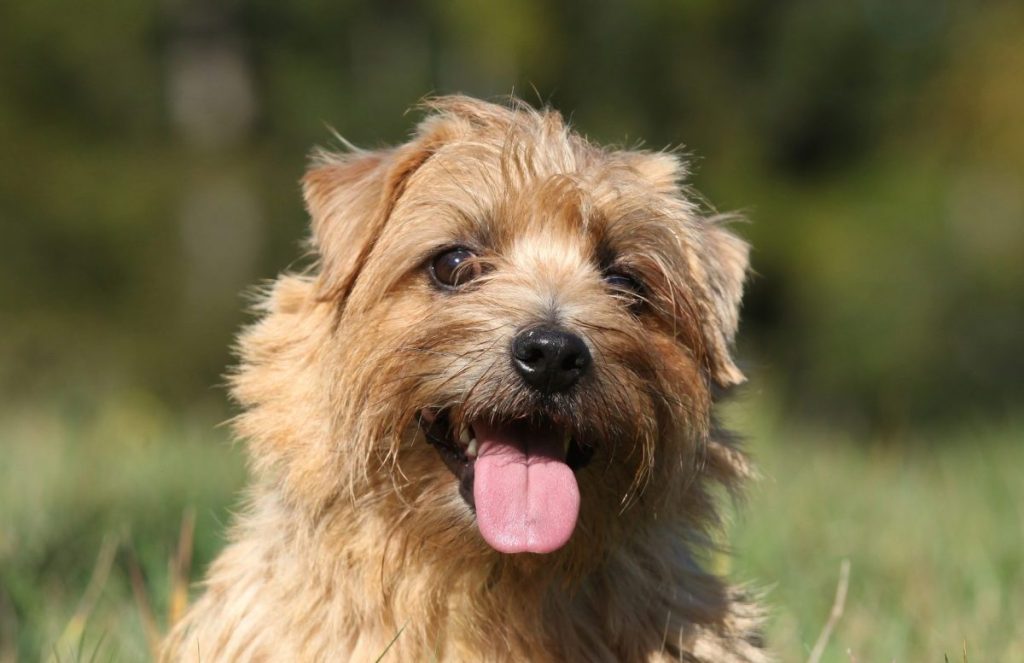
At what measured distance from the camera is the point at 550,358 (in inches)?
139

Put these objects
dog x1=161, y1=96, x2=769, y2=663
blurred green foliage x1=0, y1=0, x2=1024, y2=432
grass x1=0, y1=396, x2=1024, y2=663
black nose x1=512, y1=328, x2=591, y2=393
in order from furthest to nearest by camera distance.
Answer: blurred green foliage x1=0, y1=0, x2=1024, y2=432
grass x1=0, y1=396, x2=1024, y2=663
dog x1=161, y1=96, x2=769, y2=663
black nose x1=512, y1=328, x2=591, y2=393

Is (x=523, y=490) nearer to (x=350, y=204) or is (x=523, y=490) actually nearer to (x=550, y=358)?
(x=550, y=358)

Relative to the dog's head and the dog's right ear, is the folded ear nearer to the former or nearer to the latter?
the dog's head

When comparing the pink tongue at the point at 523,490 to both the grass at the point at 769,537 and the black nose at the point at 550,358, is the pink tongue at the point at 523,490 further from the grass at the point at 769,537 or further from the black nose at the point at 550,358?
the grass at the point at 769,537

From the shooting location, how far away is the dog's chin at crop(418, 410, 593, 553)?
3.57 m

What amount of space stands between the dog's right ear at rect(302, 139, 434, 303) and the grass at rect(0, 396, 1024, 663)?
1228 millimetres

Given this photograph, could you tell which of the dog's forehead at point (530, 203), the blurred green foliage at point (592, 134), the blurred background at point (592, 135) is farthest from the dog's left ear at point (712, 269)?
the blurred green foliage at point (592, 134)

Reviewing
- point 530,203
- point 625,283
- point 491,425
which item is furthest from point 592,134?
point 491,425

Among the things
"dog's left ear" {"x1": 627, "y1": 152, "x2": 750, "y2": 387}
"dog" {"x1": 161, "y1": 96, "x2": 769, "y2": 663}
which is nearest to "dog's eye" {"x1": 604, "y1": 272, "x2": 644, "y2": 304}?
"dog" {"x1": 161, "y1": 96, "x2": 769, "y2": 663}

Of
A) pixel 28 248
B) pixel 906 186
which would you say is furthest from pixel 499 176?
pixel 28 248

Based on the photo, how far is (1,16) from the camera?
2309 centimetres

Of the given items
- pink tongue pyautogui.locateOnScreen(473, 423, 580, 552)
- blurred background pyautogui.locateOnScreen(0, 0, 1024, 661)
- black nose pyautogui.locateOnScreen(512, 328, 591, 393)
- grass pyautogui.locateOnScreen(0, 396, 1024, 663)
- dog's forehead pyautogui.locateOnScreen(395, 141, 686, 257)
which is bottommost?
blurred background pyautogui.locateOnScreen(0, 0, 1024, 661)

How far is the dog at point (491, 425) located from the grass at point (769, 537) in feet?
1.55

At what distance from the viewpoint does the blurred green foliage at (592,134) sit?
19.0 m
